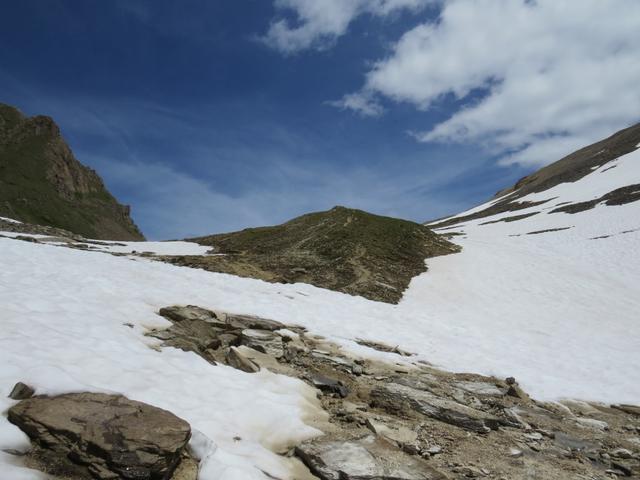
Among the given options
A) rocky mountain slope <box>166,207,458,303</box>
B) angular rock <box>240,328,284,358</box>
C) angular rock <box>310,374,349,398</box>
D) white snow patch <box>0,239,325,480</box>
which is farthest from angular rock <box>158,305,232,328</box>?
rocky mountain slope <box>166,207,458,303</box>

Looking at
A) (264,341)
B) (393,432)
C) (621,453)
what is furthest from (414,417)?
(264,341)

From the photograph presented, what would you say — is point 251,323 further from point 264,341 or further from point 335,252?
point 335,252

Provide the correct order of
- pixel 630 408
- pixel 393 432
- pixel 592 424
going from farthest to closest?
pixel 630 408 < pixel 592 424 < pixel 393 432

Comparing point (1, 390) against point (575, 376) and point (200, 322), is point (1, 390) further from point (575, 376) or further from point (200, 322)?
point (575, 376)

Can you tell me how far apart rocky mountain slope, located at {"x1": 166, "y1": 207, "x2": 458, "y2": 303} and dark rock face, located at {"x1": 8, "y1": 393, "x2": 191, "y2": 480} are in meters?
16.1

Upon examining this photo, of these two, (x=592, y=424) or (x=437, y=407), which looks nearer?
(x=437, y=407)

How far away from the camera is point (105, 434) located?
512 centimetres

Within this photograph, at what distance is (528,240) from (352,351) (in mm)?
38288

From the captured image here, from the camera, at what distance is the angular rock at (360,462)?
5.82m

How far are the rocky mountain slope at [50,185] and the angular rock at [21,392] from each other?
135 m

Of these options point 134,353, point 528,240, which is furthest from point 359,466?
point 528,240

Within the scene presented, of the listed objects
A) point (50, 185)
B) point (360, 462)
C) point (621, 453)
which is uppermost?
point (50, 185)

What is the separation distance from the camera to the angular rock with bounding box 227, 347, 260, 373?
372 inches

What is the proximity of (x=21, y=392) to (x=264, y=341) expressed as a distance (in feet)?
21.3
